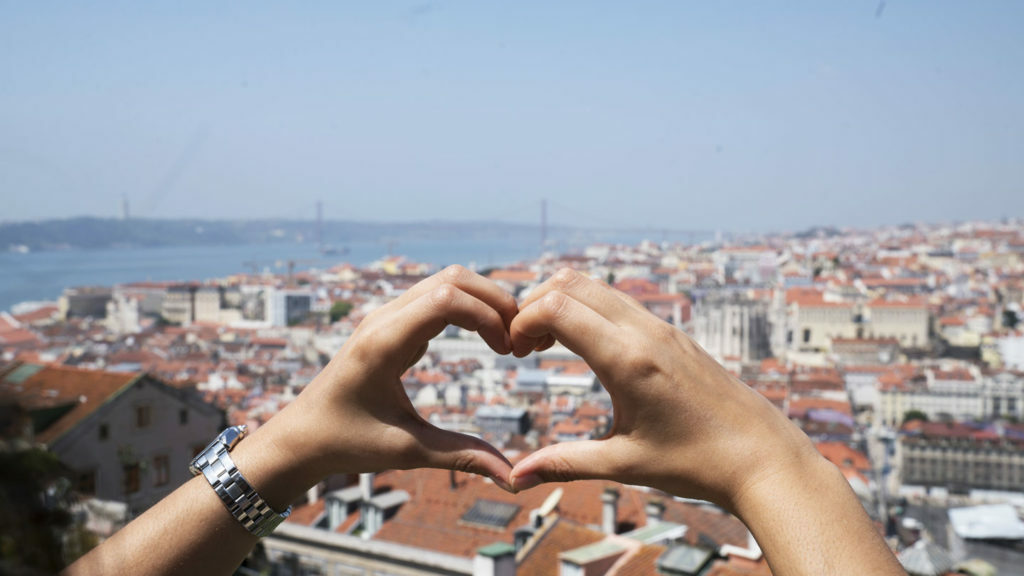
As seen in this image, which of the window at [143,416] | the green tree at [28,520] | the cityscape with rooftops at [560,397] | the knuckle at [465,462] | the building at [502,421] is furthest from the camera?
the building at [502,421]

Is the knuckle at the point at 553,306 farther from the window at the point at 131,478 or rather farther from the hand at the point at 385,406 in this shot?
the window at the point at 131,478

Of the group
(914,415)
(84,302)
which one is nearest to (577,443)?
(914,415)

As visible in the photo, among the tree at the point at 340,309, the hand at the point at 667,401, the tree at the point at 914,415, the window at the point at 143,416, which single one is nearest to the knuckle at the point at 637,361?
the hand at the point at 667,401

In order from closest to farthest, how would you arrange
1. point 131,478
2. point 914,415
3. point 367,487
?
point 131,478, point 367,487, point 914,415

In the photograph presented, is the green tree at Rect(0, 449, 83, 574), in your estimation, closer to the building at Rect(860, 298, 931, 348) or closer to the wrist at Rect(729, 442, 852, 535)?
the wrist at Rect(729, 442, 852, 535)

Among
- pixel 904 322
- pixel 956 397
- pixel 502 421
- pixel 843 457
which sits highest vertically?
pixel 843 457

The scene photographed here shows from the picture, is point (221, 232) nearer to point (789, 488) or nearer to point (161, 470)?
point (161, 470)
